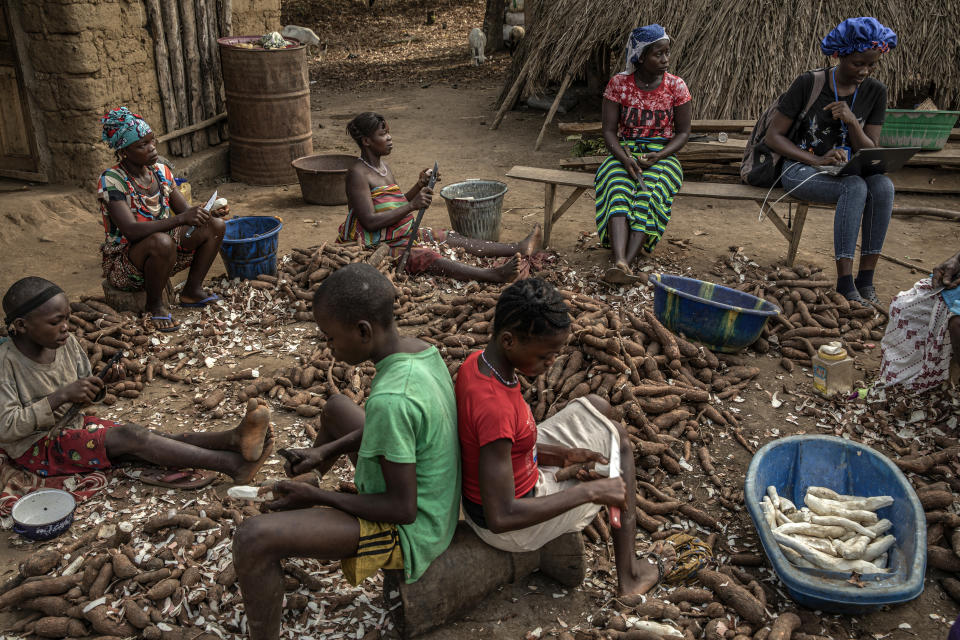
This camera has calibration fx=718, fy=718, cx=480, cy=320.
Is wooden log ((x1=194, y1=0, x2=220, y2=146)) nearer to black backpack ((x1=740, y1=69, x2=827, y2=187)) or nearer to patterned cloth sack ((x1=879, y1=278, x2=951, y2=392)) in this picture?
black backpack ((x1=740, y1=69, x2=827, y2=187))

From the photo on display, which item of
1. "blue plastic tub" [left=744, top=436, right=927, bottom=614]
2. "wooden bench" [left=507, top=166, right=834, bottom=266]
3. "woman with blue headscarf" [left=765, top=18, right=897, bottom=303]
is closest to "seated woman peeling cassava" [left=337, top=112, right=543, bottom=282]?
"wooden bench" [left=507, top=166, right=834, bottom=266]

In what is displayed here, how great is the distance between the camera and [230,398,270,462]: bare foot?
9.07ft

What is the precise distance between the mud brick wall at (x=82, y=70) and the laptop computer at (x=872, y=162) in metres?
5.46

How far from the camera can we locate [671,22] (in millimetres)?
7559

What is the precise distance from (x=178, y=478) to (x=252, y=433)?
0.45m

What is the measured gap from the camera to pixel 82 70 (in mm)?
5555

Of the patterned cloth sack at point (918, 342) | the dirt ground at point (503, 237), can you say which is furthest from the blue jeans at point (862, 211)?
the patterned cloth sack at point (918, 342)

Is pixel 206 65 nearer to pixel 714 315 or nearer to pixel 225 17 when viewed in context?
pixel 225 17

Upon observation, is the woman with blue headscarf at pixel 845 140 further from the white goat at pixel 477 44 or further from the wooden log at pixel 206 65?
the white goat at pixel 477 44

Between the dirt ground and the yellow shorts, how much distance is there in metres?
0.38

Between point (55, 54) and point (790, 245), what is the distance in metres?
5.74

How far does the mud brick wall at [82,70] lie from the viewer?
18.0ft

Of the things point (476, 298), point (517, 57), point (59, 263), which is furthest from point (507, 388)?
point (517, 57)

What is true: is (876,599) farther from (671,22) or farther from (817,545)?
(671,22)
